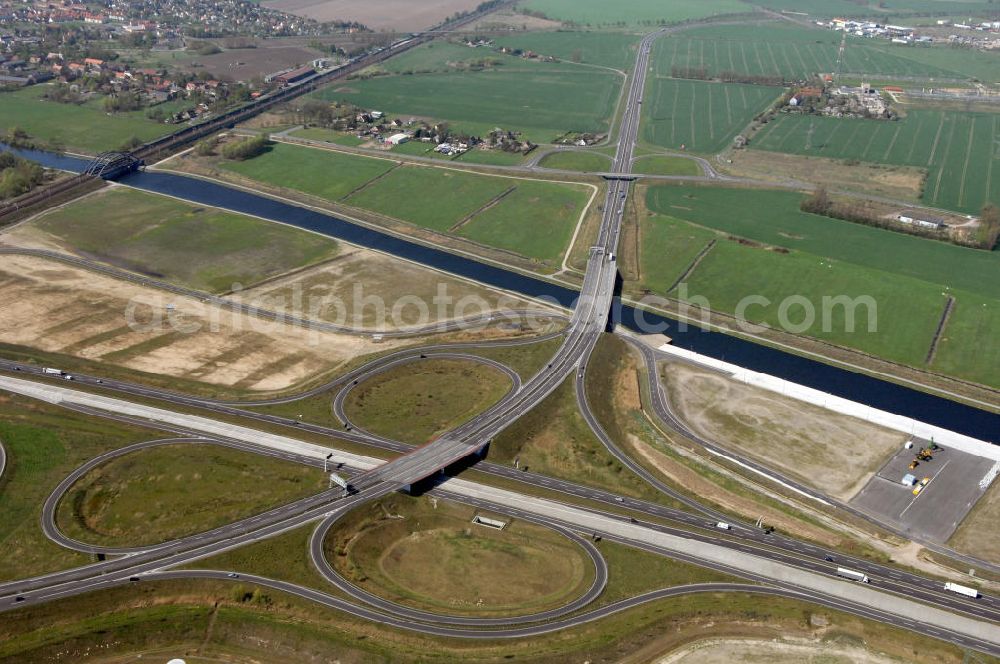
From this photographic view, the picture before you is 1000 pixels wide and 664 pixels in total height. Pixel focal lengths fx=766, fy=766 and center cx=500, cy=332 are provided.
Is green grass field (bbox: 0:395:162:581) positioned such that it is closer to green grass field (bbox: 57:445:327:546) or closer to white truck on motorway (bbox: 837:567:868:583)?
green grass field (bbox: 57:445:327:546)

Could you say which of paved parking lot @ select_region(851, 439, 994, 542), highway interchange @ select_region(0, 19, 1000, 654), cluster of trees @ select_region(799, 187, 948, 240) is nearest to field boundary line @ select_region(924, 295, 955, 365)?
paved parking lot @ select_region(851, 439, 994, 542)

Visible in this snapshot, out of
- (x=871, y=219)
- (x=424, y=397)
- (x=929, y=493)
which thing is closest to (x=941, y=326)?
(x=871, y=219)

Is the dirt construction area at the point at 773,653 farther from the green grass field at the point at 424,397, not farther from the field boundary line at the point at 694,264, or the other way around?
the field boundary line at the point at 694,264

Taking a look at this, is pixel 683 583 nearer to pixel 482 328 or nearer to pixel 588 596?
pixel 588 596

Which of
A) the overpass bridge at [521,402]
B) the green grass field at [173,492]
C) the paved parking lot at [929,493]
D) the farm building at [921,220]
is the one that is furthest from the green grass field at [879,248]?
the green grass field at [173,492]

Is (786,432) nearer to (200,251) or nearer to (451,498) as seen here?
(451,498)

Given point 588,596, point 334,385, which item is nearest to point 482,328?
point 334,385
